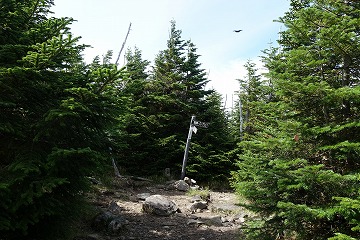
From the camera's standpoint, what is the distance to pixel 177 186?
15438mm

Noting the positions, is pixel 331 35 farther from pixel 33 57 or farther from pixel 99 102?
pixel 33 57

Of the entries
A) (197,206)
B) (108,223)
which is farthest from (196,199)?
(108,223)

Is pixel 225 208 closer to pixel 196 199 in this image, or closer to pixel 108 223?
pixel 196 199

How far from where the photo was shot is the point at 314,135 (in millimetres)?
5168

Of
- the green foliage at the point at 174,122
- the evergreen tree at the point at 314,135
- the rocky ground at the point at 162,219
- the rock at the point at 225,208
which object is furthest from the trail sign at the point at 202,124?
the evergreen tree at the point at 314,135

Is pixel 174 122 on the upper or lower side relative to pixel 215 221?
upper

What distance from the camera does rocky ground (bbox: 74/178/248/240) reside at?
7.55 metres

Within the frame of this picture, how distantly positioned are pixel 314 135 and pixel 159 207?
258 inches

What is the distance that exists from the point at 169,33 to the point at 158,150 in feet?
35.1

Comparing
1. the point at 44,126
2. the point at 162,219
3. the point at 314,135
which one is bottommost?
the point at 162,219

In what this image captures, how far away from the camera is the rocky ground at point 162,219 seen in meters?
7.55

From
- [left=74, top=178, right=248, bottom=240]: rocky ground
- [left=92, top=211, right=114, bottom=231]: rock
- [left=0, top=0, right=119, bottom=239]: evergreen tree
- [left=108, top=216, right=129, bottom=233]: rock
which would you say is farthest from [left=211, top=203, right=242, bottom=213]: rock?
[left=0, top=0, right=119, bottom=239]: evergreen tree

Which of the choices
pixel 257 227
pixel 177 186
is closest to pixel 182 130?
pixel 177 186

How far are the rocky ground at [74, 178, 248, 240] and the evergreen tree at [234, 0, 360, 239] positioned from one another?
6.80 ft
